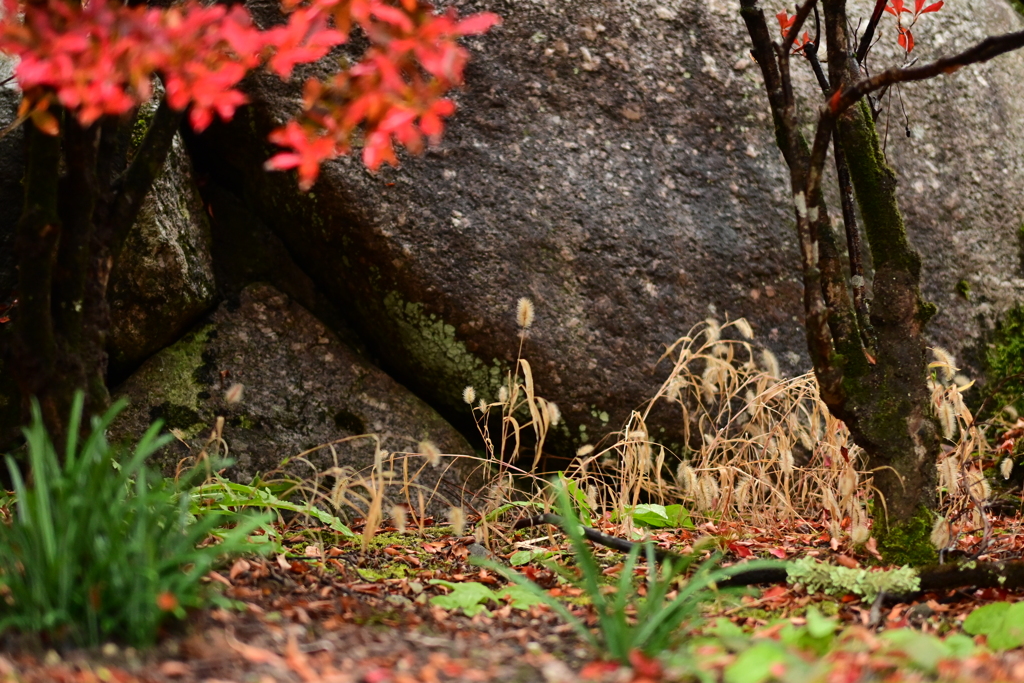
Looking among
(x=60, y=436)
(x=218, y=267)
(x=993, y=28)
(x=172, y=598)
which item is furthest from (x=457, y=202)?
(x=993, y=28)

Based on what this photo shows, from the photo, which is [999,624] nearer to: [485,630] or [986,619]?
[986,619]

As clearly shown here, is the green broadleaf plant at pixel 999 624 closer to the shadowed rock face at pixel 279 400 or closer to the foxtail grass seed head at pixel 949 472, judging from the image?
the foxtail grass seed head at pixel 949 472

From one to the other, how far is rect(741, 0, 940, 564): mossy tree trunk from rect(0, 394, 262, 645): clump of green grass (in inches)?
62.6

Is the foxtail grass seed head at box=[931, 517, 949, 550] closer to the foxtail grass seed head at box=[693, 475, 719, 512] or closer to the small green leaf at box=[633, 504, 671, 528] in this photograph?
the foxtail grass seed head at box=[693, 475, 719, 512]

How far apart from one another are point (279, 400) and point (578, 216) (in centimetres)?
139

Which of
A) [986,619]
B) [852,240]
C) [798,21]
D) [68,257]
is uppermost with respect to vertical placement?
[798,21]

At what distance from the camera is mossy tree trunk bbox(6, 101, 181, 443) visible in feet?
6.21

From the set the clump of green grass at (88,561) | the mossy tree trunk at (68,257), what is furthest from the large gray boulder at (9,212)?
the clump of green grass at (88,561)

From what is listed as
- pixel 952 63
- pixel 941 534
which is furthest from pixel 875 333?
pixel 952 63

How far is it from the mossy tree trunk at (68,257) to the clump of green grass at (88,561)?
375 mm

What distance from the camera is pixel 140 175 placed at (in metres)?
2.12

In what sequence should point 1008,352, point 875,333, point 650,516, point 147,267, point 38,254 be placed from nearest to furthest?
point 38,254 → point 875,333 → point 650,516 → point 147,267 → point 1008,352

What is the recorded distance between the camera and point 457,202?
10.3 feet

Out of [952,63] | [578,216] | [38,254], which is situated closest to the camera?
[952,63]
